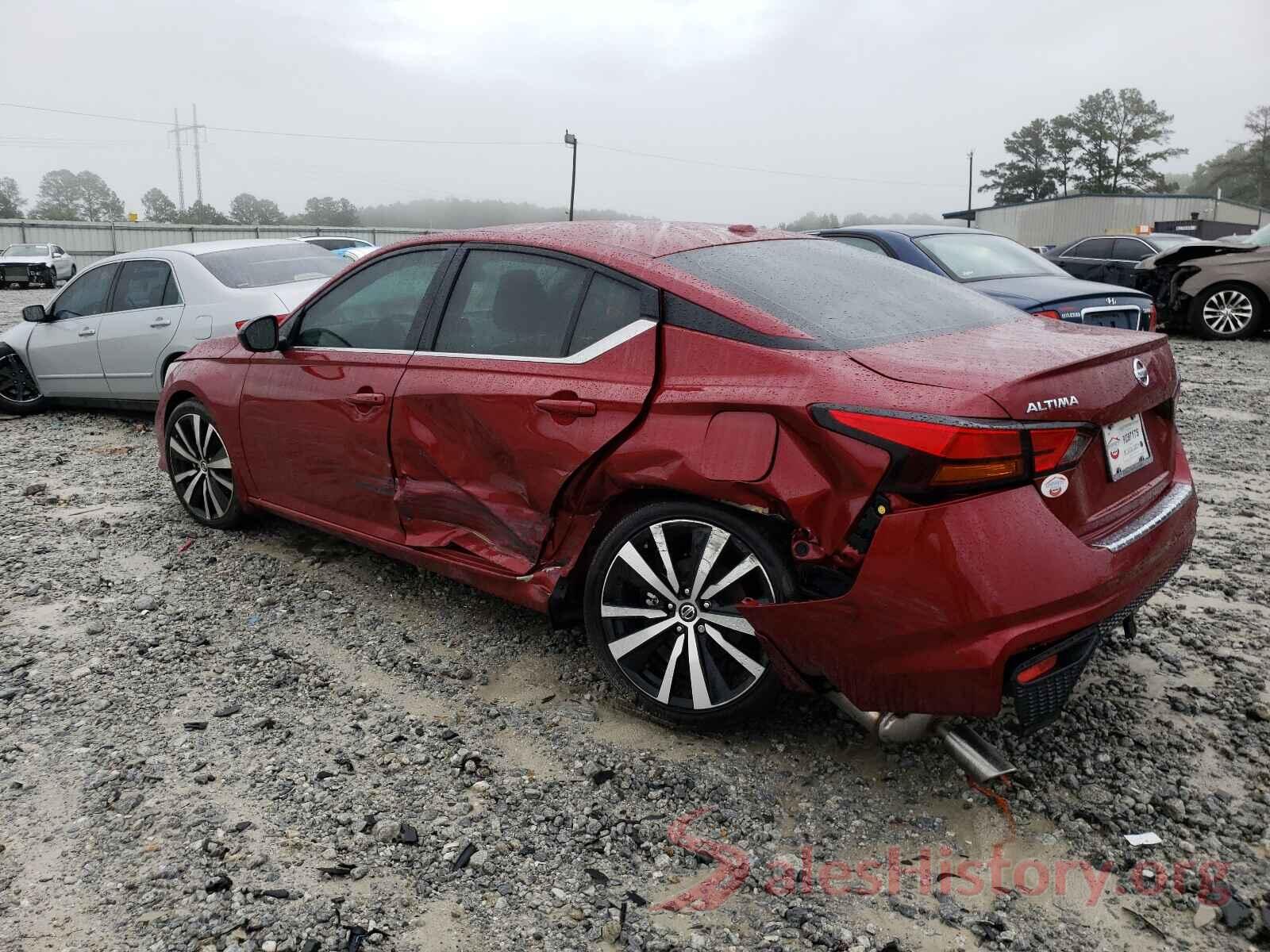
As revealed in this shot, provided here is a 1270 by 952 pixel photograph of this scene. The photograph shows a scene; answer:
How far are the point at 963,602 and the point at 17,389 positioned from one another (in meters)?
9.33

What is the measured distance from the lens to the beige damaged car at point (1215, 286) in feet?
41.5

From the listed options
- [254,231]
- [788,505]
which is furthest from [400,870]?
[254,231]

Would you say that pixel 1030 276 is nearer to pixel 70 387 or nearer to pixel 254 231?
pixel 70 387

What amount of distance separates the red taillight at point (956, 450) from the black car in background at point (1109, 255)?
14.0 m

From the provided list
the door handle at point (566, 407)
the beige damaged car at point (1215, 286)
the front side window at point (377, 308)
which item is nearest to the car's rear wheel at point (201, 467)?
the front side window at point (377, 308)

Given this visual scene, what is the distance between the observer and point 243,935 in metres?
2.44

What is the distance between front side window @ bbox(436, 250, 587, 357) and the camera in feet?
11.5

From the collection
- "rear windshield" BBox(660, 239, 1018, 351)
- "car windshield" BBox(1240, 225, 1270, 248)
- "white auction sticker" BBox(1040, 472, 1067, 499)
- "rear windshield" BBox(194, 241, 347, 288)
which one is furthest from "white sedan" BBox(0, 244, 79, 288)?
"white auction sticker" BBox(1040, 472, 1067, 499)

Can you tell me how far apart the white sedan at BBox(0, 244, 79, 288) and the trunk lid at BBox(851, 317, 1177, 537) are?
106 ft

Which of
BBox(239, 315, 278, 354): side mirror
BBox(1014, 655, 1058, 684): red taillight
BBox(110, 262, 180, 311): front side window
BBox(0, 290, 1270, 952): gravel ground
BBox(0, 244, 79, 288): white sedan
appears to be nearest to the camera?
BBox(0, 290, 1270, 952): gravel ground

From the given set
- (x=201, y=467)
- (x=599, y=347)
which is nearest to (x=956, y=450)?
(x=599, y=347)

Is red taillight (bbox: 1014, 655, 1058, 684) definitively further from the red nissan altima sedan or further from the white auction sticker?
the white auction sticker

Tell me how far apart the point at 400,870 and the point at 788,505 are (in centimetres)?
141

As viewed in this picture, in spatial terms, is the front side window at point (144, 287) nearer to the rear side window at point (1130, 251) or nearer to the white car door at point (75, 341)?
the white car door at point (75, 341)
